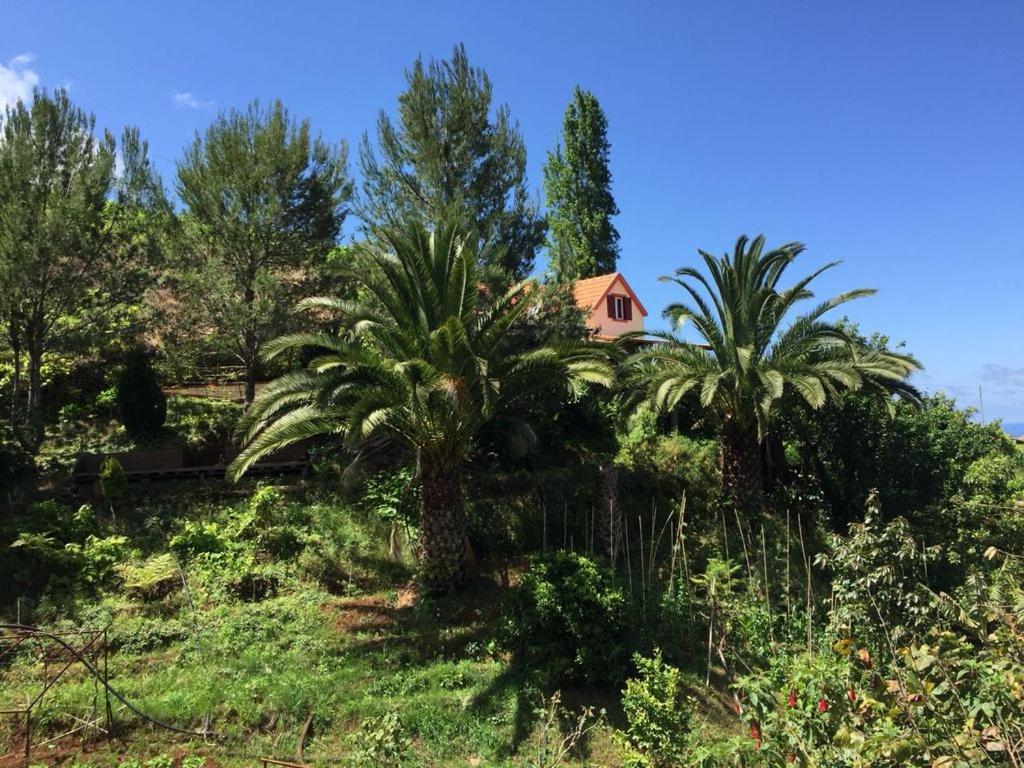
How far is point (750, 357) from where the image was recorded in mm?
12539

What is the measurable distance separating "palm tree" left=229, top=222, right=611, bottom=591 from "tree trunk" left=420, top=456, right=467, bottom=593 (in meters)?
0.02

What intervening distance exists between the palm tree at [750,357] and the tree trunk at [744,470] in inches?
0.8

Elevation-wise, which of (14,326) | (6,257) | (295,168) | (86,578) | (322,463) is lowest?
(86,578)

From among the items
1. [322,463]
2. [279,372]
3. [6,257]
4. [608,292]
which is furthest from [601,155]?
[6,257]

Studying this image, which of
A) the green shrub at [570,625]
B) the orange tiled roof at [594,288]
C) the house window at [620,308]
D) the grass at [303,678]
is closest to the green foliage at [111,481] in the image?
the grass at [303,678]

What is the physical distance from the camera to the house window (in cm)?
2962

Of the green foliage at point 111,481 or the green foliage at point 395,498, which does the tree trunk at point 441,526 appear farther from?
the green foliage at point 111,481

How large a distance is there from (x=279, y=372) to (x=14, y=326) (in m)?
8.78

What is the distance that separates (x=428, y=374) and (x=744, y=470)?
25.5 feet

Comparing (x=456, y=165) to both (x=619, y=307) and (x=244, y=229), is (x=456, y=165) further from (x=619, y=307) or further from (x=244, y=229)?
(x=619, y=307)

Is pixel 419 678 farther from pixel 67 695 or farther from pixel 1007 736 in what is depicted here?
pixel 1007 736

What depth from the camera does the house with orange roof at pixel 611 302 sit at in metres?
28.5

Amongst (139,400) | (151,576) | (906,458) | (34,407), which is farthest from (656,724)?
(34,407)

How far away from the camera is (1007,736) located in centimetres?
365
